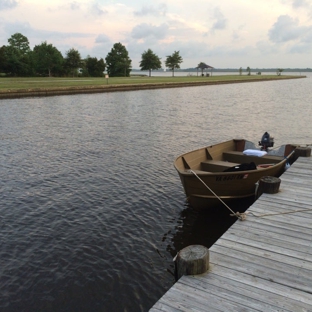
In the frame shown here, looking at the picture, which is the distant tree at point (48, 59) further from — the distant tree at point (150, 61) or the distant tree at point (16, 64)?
the distant tree at point (150, 61)

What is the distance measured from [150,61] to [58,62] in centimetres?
3379

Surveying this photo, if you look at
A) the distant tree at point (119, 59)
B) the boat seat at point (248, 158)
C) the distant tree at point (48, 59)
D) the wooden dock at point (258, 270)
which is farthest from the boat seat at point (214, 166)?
the distant tree at point (119, 59)

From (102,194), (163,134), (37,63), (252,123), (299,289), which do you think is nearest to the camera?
(299,289)

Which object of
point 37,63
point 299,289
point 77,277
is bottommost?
point 77,277

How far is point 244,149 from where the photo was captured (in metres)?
15.8

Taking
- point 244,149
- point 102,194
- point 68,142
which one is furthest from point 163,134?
point 102,194

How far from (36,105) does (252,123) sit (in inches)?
1013

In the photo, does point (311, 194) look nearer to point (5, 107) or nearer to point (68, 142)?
point (68, 142)

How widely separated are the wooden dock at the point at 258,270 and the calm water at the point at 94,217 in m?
2.01

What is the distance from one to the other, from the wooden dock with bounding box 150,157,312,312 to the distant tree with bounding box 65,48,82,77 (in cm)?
8797

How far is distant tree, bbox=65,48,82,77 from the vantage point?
87.8 metres

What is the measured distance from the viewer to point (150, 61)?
109375mm

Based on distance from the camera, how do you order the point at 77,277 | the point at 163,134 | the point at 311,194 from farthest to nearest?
the point at 163,134
the point at 311,194
the point at 77,277

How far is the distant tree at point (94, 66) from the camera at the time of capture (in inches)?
3831
